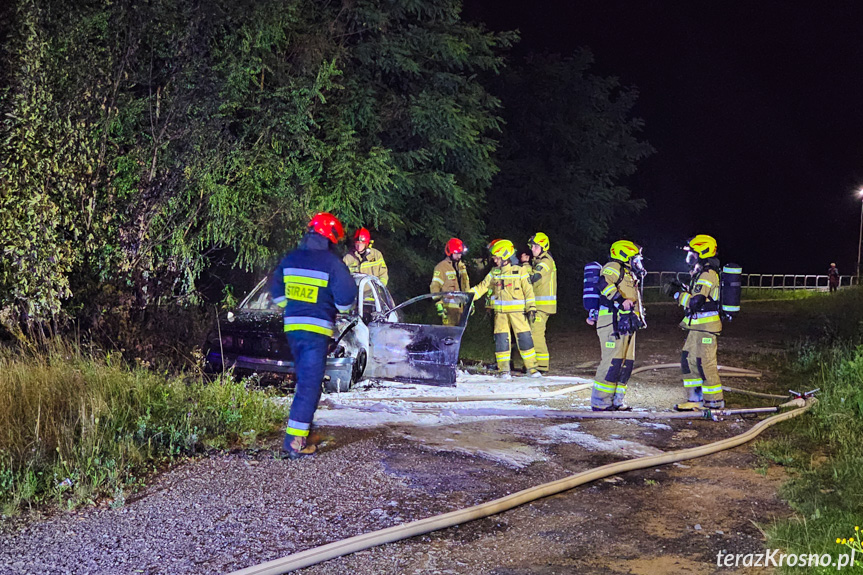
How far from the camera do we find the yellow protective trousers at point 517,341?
1099 centimetres

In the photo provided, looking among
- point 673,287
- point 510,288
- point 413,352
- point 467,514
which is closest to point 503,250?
point 510,288

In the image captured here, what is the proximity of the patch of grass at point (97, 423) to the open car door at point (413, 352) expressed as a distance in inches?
82.2

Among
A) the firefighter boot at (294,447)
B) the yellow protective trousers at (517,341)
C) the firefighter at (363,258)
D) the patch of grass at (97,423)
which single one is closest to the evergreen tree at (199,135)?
the firefighter at (363,258)

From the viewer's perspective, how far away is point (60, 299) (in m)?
8.66

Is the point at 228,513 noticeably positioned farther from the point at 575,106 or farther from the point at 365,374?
the point at 575,106

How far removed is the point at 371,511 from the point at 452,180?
10670 millimetres

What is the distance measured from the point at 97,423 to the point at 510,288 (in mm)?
6496

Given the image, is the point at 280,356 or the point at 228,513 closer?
the point at 228,513

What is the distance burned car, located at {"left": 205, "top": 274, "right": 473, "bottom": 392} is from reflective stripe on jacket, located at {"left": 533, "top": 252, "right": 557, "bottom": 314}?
87.1 inches

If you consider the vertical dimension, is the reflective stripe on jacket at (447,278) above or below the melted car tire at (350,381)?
above

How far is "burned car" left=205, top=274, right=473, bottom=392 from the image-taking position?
8484 millimetres

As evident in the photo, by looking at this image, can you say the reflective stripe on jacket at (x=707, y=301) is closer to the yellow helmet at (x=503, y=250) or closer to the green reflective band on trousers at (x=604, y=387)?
the green reflective band on trousers at (x=604, y=387)

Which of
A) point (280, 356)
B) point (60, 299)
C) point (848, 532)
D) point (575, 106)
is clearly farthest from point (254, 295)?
point (575, 106)

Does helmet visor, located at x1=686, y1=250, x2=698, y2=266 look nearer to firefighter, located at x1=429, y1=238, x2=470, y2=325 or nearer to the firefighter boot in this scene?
firefighter, located at x1=429, y1=238, x2=470, y2=325
